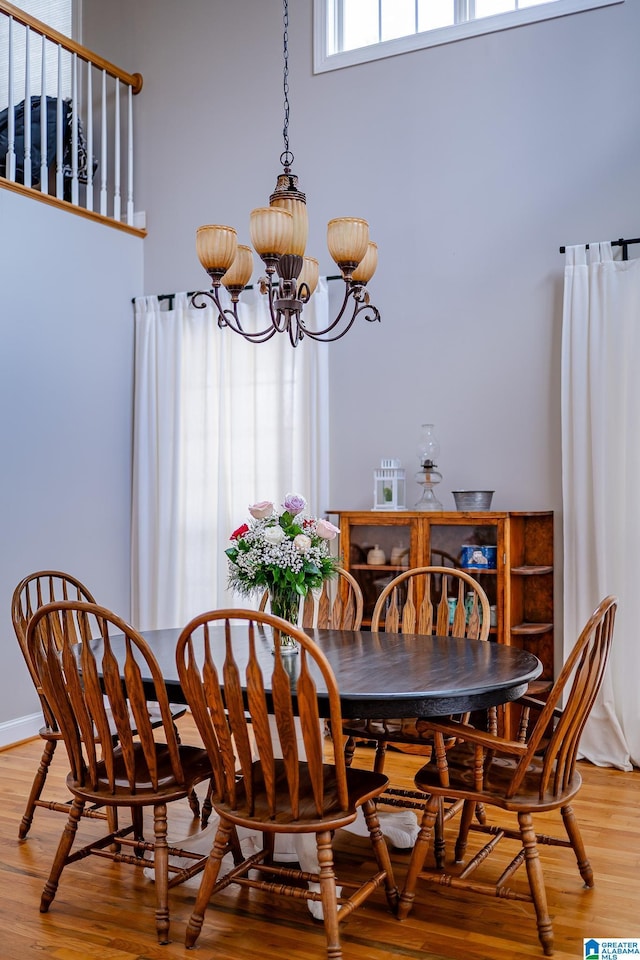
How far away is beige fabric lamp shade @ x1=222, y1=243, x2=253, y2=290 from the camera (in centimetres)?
319

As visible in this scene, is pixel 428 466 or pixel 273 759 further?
pixel 428 466

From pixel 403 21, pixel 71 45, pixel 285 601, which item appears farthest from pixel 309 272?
pixel 71 45

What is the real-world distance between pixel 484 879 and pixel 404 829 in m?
0.37

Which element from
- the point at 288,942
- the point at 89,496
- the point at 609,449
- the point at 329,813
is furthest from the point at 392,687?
the point at 89,496

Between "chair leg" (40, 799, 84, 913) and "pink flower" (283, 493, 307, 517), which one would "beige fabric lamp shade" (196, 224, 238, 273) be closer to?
"pink flower" (283, 493, 307, 517)

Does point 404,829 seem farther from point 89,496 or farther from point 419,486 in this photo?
point 89,496

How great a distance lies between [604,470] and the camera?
411cm

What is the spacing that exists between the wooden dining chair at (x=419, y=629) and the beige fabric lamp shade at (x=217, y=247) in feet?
4.52

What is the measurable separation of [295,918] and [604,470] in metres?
2.44

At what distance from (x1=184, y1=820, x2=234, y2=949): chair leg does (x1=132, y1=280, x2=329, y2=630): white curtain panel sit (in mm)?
2596

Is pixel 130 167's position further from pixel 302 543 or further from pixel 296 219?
pixel 302 543

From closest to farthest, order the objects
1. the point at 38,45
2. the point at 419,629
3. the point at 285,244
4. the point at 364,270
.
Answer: the point at 285,244 → the point at 364,270 → the point at 419,629 → the point at 38,45

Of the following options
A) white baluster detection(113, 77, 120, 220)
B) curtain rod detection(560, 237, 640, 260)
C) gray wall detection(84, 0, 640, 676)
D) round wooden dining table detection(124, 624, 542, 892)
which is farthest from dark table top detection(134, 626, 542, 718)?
white baluster detection(113, 77, 120, 220)

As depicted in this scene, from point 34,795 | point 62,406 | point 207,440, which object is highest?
point 62,406
